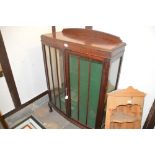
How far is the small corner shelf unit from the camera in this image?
1.56 m

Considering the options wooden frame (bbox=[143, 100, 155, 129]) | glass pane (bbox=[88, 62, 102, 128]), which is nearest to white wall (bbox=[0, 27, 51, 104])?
glass pane (bbox=[88, 62, 102, 128])

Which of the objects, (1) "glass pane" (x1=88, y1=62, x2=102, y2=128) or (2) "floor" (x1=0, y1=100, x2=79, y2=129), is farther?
(2) "floor" (x1=0, y1=100, x2=79, y2=129)

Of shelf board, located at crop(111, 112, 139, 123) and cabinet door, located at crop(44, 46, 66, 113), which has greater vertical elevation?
cabinet door, located at crop(44, 46, 66, 113)

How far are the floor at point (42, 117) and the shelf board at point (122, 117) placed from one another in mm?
688

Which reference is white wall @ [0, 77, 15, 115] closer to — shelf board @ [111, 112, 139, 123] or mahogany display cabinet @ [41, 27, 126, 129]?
mahogany display cabinet @ [41, 27, 126, 129]

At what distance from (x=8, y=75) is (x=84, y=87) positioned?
3.49ft

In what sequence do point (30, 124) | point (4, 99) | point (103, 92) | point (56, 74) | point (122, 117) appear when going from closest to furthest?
point (103, 92) → point (122, 117) → point (56, 74) → point (4, 99) → point (30, 124)

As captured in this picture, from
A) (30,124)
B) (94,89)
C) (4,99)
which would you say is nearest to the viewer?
(94,89)

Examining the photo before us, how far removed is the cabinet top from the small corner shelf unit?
0.49 m

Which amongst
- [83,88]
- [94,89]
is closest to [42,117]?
[83,88]

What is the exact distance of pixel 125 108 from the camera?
5.84ft

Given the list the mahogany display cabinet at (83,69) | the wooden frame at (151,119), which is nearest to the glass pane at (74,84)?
the mahogany display cabinet at (83,69)

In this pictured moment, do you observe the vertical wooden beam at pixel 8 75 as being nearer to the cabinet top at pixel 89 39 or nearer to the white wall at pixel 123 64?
the white wall at pixel 123 64

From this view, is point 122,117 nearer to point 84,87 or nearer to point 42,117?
point 84,87
